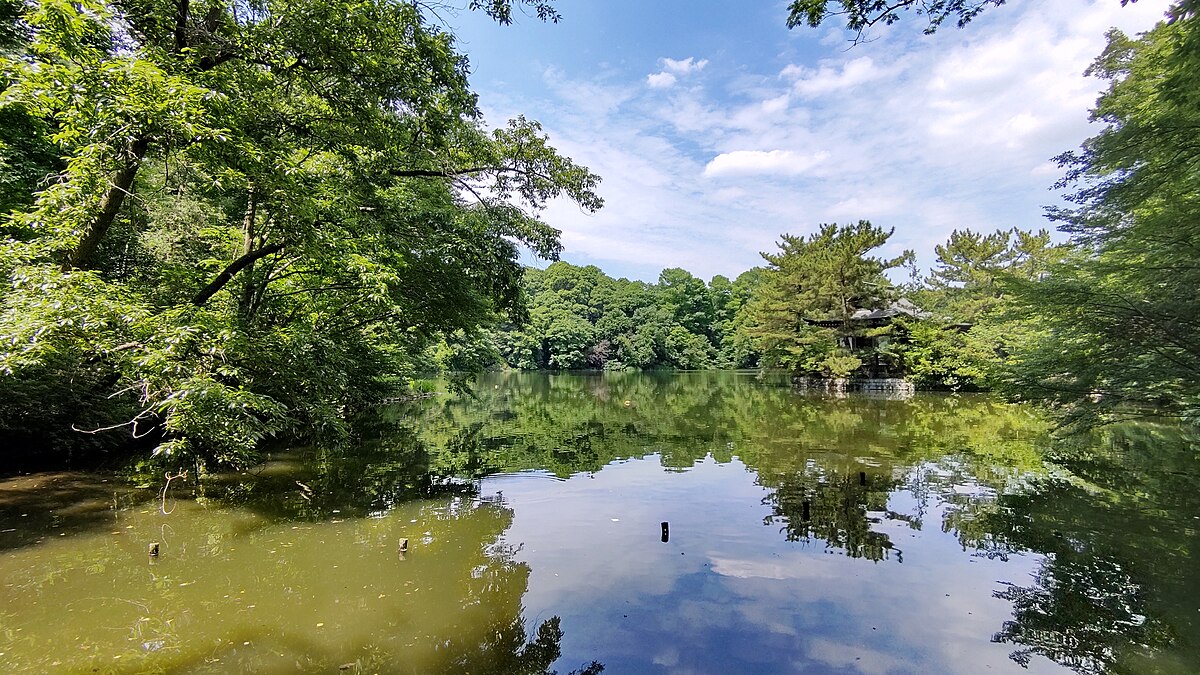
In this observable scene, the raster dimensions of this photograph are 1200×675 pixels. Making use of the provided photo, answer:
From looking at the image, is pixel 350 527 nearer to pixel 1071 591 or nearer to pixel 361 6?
pixel 361 6

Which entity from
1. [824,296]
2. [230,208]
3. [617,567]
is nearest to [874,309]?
[824,296]

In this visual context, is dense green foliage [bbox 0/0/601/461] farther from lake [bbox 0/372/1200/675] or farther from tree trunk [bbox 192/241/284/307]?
lake [bbox 0/372/1200/675]

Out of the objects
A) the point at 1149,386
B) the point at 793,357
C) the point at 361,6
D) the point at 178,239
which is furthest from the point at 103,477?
the point at 793,357

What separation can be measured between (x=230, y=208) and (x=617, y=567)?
9.58m

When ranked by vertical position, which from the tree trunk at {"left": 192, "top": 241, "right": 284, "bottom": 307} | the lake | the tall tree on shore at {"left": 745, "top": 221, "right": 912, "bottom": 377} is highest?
the tall tree on shore at {"left": 745, "top": 221, "right": 912, "bottom": 377}

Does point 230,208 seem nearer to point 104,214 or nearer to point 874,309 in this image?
point 104,214

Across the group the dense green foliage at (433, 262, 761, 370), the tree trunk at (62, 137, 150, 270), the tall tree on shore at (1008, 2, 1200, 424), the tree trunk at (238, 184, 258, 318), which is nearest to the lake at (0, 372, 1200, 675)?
the tall tree on shore at (1008, 2, 1200, 424)

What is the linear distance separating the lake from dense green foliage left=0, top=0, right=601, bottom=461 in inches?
53.2

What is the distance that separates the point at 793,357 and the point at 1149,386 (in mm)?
23188

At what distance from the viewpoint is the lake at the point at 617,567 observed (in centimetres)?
398

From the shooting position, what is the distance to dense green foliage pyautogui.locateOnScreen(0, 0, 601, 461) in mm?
5191

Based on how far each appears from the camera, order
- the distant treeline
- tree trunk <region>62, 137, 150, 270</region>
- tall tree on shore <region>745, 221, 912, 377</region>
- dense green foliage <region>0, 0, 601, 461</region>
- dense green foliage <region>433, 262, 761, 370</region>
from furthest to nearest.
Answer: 1. dense green foliage <region>433, 262, 761, 370</region>
2. tall tree on shore <region>745, 221, 912, 377</region>
3. the distant treeline
4. tree trunk <region>62, 137, 150, 270</region>
5. dense green foliage <region>0, 0, 601, 461</region>

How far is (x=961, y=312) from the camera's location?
24438mm

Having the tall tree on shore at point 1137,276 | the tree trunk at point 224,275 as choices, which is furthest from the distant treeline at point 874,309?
the tall tree on shore at point 1137,276
